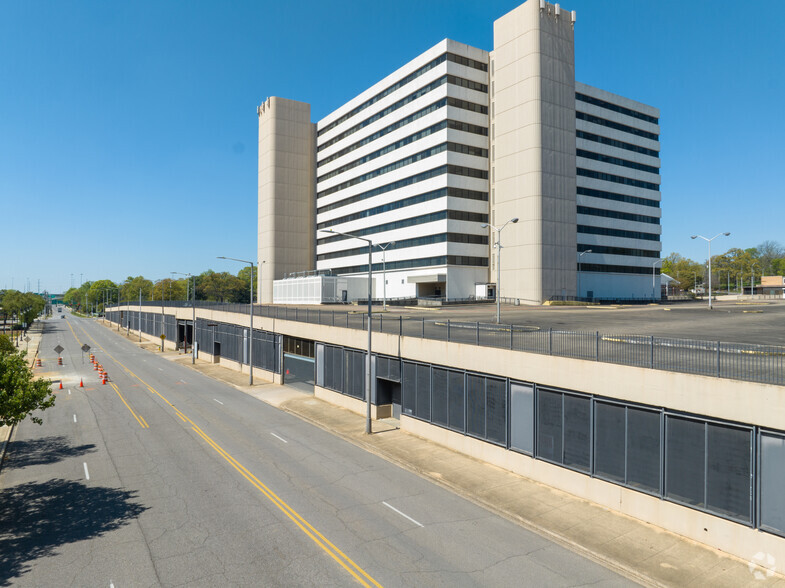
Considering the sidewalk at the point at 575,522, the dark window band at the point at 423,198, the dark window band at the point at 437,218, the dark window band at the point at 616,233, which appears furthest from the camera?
the dark window band at the point at 616,233

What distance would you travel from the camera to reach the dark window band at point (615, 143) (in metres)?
80.4

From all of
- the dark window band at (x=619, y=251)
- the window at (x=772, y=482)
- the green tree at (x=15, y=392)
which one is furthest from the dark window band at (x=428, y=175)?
the window at (x=772, y=482)

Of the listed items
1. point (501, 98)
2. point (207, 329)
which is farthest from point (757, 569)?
point (501, 98)

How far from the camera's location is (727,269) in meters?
142

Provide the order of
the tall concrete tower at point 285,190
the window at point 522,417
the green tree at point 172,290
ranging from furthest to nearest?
the green tree at point 172,290 → the tall concrete tower at point 285,190 → the window at point 522,417

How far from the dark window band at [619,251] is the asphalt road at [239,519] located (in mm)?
67106

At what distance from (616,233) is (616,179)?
987 centimetres

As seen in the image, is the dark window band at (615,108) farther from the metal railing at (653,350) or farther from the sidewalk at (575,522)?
the sidewalk at (575,522)

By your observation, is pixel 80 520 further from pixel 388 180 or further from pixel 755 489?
pixel 388 180

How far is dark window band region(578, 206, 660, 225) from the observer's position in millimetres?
79369

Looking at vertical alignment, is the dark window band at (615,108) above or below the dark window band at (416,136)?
above

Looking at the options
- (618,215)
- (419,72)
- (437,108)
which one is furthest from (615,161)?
(419,72)

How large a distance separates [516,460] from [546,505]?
292cm

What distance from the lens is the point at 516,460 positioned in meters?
18.7
